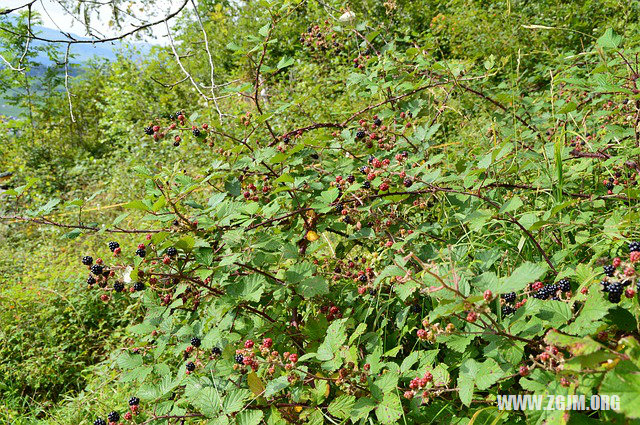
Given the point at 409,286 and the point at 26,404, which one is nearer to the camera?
the point at 409,286

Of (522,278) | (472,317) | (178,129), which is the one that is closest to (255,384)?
(472,317)

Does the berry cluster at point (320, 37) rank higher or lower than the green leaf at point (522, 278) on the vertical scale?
higher

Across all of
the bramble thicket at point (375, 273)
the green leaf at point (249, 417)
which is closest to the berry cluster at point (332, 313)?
the bramble thicket at point (375, 273)

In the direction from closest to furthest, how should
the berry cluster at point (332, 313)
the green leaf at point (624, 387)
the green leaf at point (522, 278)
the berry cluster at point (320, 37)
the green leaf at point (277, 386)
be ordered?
A: 1. the green leaf at point (624, 387)
2. the green leaf at point (522, 278)
3. the green leaf at point (277, 386)
4. the berry cluster at point (332, 313)
5. the berry cluster at point (320, 37)

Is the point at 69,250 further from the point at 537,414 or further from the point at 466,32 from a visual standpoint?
the point at 466,32

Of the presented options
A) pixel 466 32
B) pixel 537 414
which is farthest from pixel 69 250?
pixel 466 32

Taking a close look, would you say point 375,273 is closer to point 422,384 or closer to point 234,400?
point 422,384

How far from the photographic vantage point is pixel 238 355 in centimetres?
127

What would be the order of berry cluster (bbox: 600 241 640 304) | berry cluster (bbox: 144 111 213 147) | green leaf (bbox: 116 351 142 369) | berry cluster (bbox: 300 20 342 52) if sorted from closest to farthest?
berry cluster (bbox: 600 241 640 304)
green leaf (bbox: 116 351 142 369)
berry cluster (bbox: 144 111 213 147)
berry cluster (bbox: 300 20 342 52)

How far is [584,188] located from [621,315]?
976 millimetres

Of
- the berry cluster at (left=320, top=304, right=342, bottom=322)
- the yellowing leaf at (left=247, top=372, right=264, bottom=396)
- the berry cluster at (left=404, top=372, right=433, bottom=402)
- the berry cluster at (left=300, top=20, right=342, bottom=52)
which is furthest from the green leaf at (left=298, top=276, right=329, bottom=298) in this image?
the berry cluster at (left=300, top=20, right=342, bottom=52)

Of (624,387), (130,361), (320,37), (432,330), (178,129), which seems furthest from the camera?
(320,37)

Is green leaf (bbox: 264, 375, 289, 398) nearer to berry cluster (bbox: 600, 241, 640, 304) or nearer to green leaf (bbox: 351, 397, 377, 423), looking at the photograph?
green leaf (bbox: 351, 397, 377, 423)

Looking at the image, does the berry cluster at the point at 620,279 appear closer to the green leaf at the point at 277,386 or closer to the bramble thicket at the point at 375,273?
the bramble thicket at the point at 375,273
